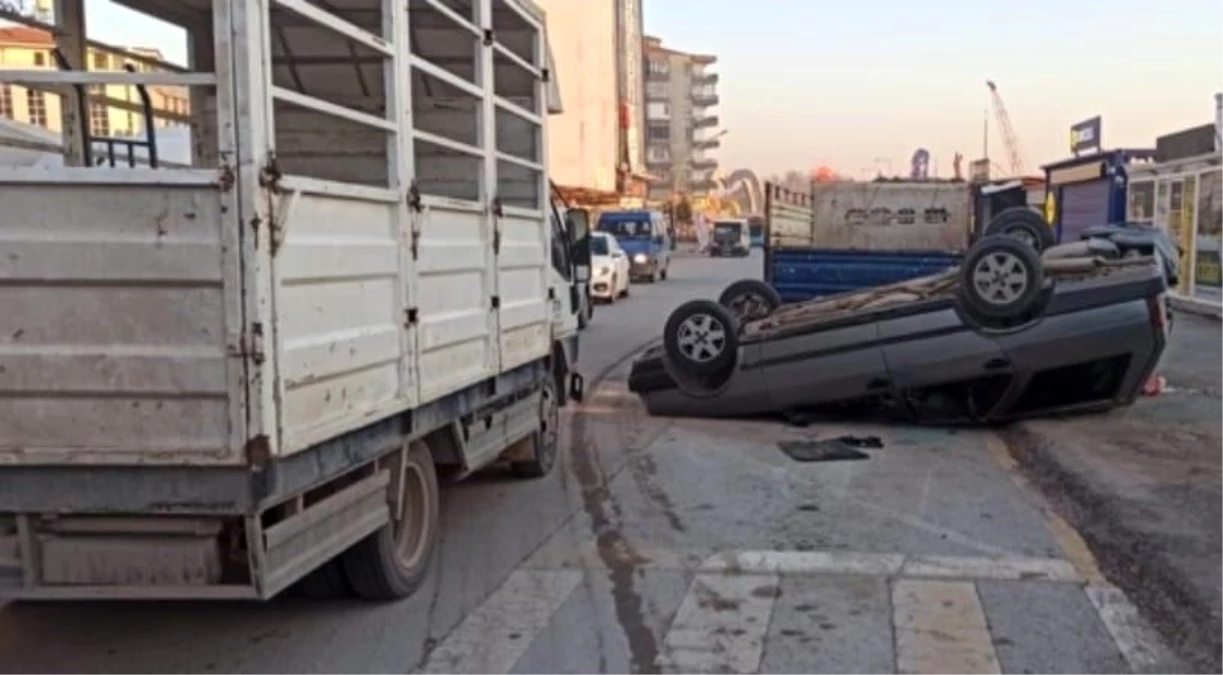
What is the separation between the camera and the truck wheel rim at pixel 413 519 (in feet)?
19.0

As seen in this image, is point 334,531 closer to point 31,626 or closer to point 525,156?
point 31,626

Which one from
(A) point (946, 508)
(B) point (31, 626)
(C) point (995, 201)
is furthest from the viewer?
(C) point (995, 201)

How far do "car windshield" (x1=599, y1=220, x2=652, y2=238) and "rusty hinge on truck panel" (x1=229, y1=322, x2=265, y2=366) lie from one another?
34.2 meters

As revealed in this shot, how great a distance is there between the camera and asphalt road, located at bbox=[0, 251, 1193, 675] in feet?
16.0

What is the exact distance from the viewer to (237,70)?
397 centimetres

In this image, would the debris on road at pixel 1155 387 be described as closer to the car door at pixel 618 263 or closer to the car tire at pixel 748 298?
the car tire at pixel 748 298

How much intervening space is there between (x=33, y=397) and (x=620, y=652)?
2.50m

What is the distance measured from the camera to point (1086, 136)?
34875 mm

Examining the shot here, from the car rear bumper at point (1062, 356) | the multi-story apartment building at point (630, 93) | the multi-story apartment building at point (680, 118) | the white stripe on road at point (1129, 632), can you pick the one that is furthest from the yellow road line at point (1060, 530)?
the multi-story apartment building at point (680, 118)

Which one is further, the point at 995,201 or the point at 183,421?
the point at 995,201

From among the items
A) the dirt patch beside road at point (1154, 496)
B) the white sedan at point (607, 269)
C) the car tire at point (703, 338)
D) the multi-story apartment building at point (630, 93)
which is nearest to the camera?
the dirt patch beside road at point (1154, 496)

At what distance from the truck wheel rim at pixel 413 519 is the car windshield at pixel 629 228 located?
3233 cm

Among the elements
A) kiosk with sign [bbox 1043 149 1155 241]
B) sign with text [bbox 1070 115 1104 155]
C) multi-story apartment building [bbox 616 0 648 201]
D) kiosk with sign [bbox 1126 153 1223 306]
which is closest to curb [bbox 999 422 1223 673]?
kiosk with sign [bbox 1126 153 1223 306]

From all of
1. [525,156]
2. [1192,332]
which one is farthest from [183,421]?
[1192,332]
